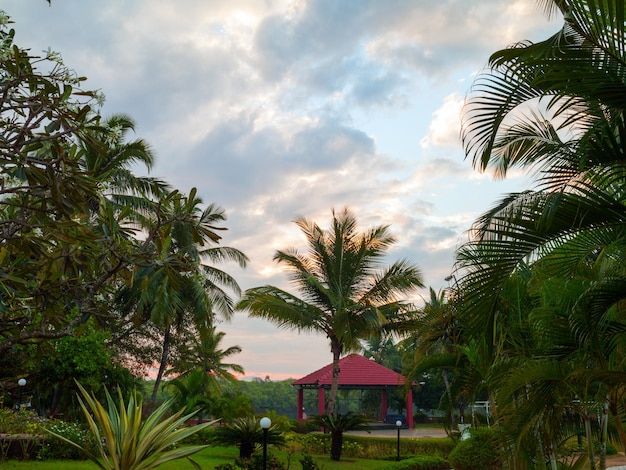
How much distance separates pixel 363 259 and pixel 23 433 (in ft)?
37.0

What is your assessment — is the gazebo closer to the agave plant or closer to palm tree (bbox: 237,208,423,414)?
palm tree (bbox: 237,208,423,414)

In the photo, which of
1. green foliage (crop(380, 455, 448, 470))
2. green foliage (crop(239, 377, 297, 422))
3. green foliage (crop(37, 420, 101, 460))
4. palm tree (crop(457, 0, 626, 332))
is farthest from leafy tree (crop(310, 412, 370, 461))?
green foliage (crop(239, 377, 297, 422))

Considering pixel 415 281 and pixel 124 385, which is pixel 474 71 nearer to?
pixel 415 281

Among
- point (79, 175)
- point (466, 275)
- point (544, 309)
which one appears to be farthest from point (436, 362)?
point (79, 175)

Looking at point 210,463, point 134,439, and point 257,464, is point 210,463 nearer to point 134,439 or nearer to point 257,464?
point 257,464

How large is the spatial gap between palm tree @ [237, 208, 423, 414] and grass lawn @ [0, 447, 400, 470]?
344 cm

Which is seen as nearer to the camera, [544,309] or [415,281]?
[544,309]

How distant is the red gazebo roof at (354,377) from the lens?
27406 mm

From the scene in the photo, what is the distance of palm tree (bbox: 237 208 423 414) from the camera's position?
758 inches

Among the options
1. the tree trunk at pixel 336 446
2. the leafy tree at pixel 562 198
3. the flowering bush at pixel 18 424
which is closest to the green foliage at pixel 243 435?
the tree trunk at pixel 336 446

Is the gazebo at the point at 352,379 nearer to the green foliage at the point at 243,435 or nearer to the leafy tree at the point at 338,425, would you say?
the leafy tree at the point at 338,425

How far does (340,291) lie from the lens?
1956 cm

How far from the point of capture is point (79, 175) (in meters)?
4.06

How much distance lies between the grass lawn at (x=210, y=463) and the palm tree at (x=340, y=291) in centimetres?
344
